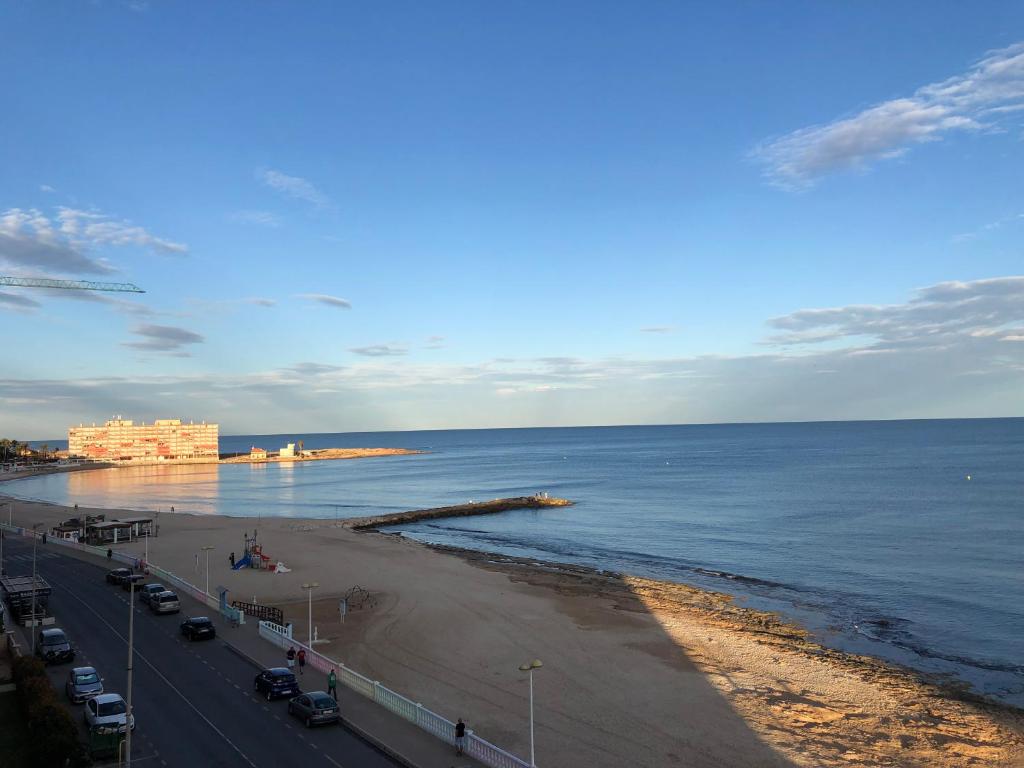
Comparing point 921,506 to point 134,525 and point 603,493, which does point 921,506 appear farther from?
point 134,525

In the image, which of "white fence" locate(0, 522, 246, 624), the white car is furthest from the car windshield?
"white fence" locate(0, 522, 246, 624)

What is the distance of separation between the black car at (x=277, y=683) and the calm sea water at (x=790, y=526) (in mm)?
27071

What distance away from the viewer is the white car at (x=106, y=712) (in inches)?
786

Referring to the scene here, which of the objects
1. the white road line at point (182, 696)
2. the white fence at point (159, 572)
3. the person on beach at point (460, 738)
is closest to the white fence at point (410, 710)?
the person on beach at point (460, 738)

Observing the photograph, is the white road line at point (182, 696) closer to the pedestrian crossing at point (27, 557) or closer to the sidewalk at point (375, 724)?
the sidewalk at point (375, 724)

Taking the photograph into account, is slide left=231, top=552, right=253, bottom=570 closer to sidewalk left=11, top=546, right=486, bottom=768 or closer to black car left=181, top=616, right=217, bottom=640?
sidewalk left=11, top=546, right=486, bottom=768

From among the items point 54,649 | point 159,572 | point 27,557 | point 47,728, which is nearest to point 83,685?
point 54,649

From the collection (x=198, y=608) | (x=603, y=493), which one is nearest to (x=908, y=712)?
(x=198, y=608)

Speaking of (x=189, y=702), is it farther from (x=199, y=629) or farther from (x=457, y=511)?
(x=457, y=511)

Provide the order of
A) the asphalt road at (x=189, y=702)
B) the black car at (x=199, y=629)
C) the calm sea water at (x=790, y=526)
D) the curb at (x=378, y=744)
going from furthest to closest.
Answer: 1. the calm sea water at (x=790, y=526)
2. the black car at (x=199, y=629)
3. the asphalt road at (x=189, y=702)
4. the curb at (x=378, y=744)

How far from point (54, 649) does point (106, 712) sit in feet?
29.2

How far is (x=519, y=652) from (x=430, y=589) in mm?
14267

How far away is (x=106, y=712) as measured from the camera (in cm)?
2075

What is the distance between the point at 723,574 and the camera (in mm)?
54562
